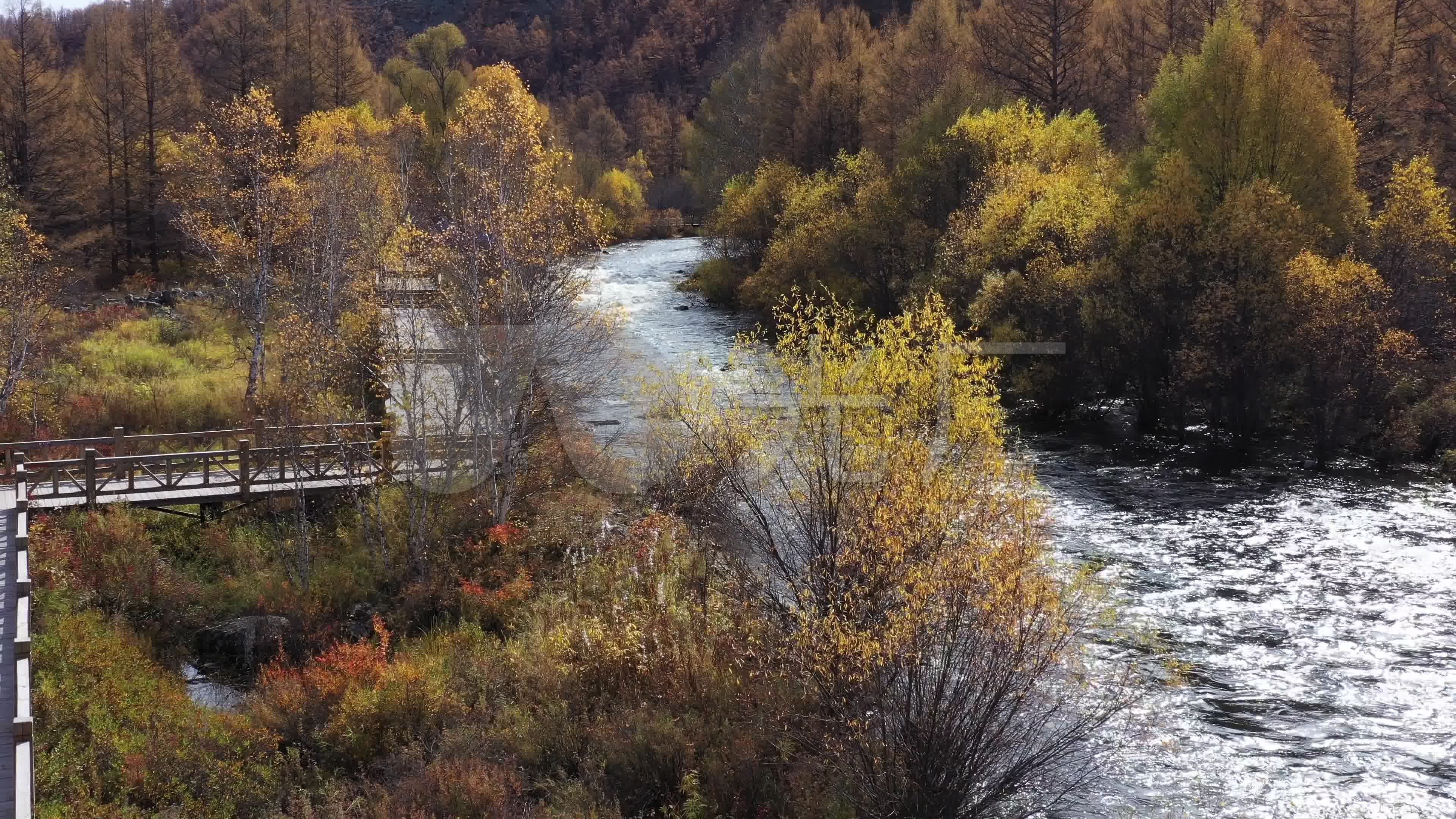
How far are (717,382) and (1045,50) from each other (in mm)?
37335

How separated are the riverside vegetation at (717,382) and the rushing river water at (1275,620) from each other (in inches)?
48.4

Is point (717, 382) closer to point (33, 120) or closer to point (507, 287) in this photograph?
point (507, 287)

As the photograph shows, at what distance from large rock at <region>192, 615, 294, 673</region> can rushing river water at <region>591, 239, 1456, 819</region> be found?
444 inches

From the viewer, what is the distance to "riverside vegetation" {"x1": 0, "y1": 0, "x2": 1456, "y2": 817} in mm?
16094

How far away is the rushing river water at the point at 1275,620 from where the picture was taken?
16.2m

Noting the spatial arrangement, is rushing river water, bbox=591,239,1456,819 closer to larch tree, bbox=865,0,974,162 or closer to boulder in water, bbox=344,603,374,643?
boulder in water, bbox=344,603,374,643

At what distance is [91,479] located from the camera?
25.3m

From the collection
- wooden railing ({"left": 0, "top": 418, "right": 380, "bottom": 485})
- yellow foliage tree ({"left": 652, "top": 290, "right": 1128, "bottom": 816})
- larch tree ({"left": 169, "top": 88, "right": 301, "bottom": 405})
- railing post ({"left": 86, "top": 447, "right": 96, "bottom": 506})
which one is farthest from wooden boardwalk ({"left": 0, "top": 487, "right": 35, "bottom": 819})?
larch tree ({"left": 169, "top": 88, "right": 301, "bottom": 405})

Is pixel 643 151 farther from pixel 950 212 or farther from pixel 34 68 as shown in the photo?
pixel 950 212

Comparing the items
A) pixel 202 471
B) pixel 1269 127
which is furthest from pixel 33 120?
pixel 1269 127

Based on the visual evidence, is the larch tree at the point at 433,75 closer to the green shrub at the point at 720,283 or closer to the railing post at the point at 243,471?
the green shrub at the point at 720,283

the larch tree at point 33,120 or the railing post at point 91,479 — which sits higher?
the larch tree at point 33,120

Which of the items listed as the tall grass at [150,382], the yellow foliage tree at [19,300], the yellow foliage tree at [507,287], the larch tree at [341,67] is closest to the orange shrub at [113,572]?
the yellow foliage tree at [507,287]

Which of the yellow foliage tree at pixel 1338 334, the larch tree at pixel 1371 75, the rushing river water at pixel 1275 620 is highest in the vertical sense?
the larch tree at pixel 1371 75
